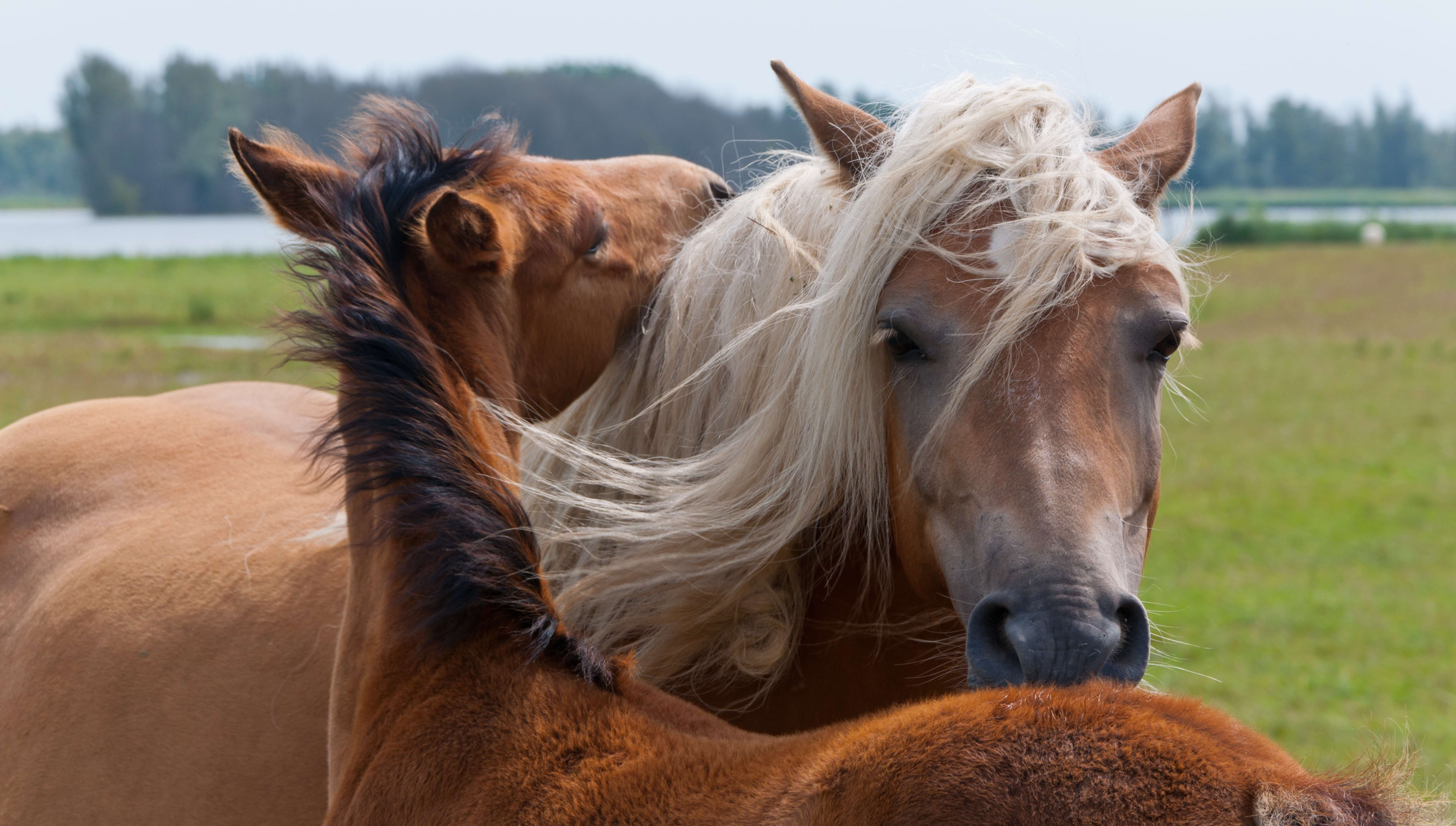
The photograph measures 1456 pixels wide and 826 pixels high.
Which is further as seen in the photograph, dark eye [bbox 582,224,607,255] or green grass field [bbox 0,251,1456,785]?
green grass field [bbox 0,251,1456,785]

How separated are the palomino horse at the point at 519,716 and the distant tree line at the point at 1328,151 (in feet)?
89.6

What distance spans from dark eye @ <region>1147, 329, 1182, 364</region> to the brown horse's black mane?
2.91ft

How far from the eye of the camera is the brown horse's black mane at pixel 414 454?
1.39 m

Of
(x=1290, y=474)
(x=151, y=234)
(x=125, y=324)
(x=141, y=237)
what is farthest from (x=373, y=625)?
(x=151, y=234)

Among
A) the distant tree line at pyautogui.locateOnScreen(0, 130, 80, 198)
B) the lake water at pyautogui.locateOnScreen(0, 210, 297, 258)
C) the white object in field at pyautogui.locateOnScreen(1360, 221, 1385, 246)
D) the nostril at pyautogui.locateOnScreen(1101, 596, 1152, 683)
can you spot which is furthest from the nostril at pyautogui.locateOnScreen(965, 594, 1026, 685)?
the distant tree line at pyautogui.locateOnScreen(0, 130, 80, 198)

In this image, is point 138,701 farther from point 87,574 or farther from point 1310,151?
point 1310,151

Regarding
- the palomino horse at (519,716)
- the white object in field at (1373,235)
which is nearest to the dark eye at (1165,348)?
the palomino horse at (519,716)

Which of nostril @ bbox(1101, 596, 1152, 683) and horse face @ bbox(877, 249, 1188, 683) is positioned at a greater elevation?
horse face @ bbox(877, 249, 1188, 683)

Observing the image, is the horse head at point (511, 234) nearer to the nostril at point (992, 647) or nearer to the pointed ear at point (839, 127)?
the pointed ear at point (839, 127)

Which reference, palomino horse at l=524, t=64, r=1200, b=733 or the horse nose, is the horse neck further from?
the horse nose

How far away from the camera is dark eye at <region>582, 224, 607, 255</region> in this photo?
186 centimetres

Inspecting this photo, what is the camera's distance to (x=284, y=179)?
5.60 ft

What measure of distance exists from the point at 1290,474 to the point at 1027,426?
367 inches

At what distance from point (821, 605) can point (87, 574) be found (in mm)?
1636
